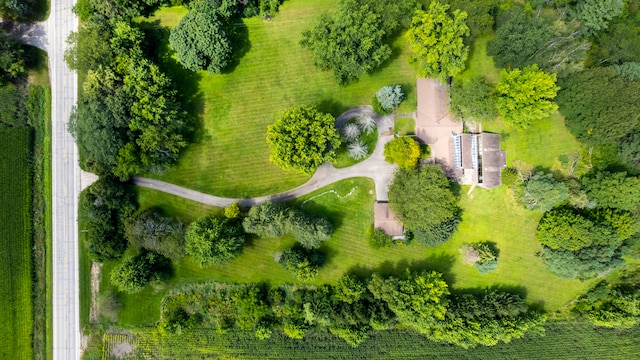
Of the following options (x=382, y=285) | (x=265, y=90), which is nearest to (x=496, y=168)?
(x=382, y=285)

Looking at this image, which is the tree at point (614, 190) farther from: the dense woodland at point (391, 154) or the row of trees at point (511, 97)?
the row of trees at point (511, 97)

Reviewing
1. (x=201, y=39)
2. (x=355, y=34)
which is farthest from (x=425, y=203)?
(x=201, y=39)

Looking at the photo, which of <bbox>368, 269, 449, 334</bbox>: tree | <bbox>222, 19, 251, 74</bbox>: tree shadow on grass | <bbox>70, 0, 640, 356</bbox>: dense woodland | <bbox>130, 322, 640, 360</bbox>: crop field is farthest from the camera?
<bbox>222, 19, 251, 74</bbox>: tree shadow on grass

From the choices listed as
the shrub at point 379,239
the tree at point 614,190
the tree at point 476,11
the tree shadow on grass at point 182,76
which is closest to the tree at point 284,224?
the shrub at point 379,239

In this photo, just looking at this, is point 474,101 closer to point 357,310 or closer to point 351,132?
point 351,132

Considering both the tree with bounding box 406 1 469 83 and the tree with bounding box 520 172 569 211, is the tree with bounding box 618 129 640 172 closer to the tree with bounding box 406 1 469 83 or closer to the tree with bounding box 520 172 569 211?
the tree with bounding box 520 172 569 211

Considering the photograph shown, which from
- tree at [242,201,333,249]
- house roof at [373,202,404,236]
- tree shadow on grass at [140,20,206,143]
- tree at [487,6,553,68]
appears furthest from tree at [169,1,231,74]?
tree at [487,6,553,68]
